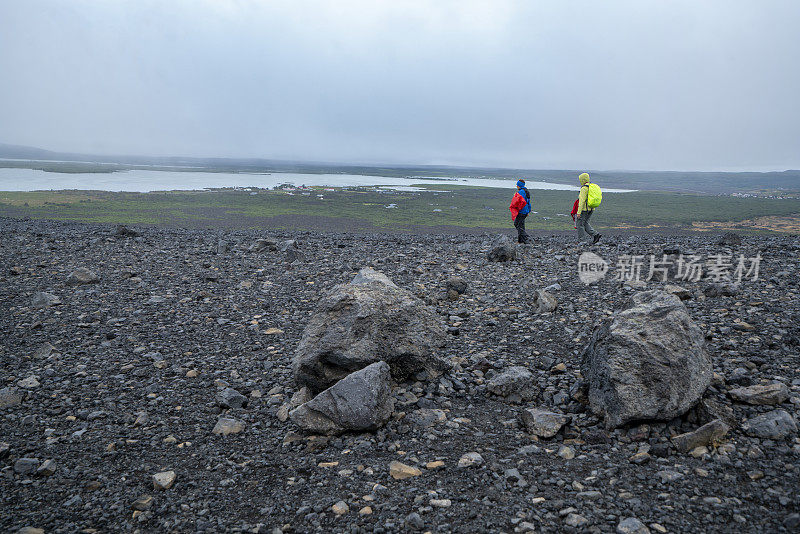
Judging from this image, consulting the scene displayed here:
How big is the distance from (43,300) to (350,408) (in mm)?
8915

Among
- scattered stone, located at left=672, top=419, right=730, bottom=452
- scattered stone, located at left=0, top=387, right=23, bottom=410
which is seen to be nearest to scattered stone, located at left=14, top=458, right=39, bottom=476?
scattered stone, located at left=0, top=387, right=23, bottom=410

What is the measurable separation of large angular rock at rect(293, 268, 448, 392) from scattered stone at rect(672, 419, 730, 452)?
3127 millimetres

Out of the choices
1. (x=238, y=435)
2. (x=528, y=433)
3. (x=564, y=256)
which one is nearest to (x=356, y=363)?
(x=238, y=435)

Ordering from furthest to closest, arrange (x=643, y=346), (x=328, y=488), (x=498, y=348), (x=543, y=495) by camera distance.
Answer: (x=498, y=348)
(x=643, y=346)
(x=328, y=488)
(x=543, y=495)

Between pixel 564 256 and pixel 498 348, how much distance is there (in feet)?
23.8

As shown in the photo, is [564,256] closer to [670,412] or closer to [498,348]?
[498,348]

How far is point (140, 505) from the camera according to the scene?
4758 mm

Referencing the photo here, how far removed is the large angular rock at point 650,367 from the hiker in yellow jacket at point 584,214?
1110 cm

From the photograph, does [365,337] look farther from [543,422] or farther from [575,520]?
[575,520]

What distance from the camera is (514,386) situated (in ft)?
21.3

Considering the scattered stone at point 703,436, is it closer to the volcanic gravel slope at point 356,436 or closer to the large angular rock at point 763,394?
the volcanic gravel slope at point 356,436

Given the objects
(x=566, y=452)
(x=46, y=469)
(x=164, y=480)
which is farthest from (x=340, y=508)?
(x=46, y=469)

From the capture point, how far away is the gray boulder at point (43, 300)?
1048 centimetres

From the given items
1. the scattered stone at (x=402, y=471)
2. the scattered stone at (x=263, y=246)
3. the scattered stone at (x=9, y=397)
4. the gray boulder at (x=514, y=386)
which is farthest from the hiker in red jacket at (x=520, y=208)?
the scattered stone at (x=9, y=397)
